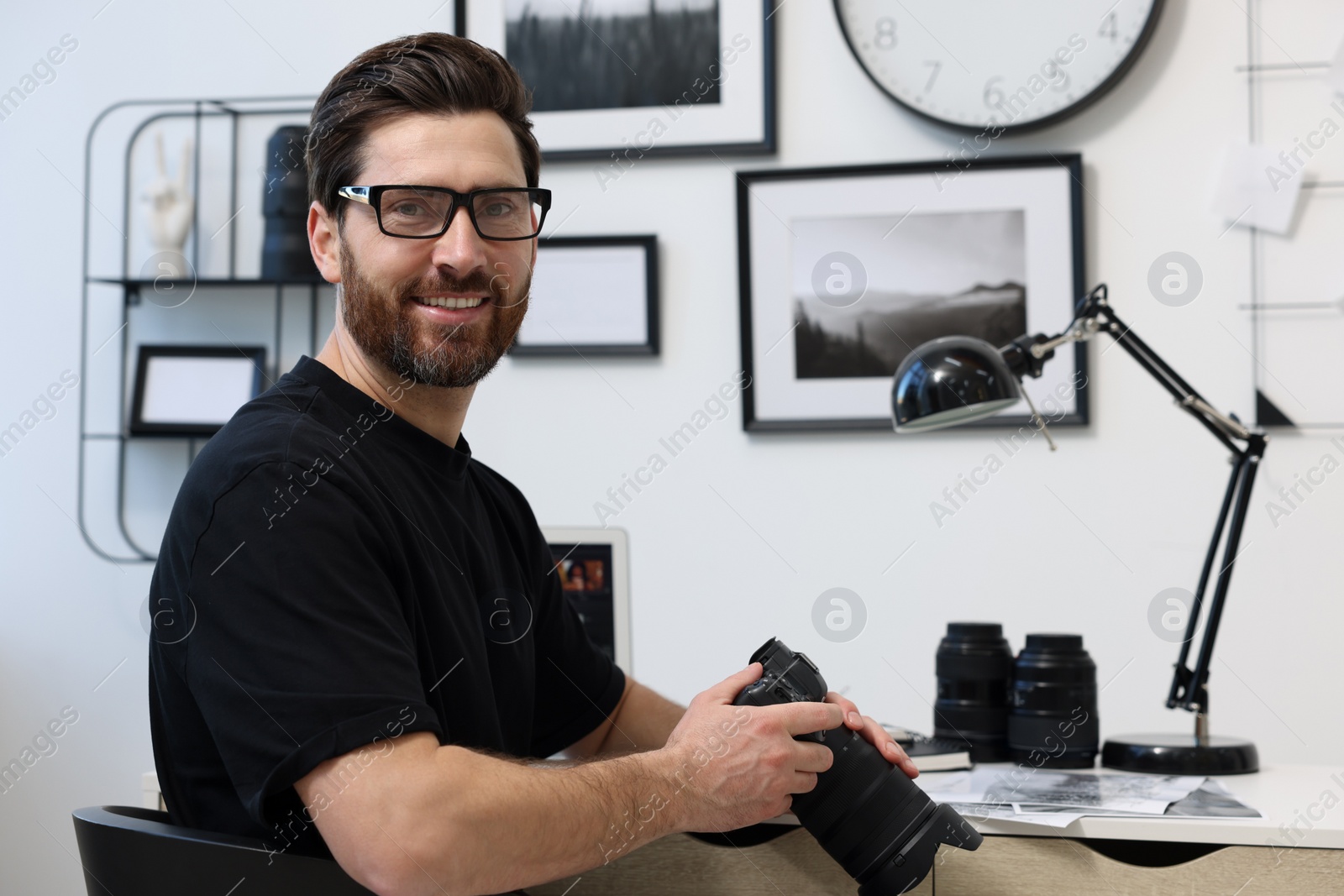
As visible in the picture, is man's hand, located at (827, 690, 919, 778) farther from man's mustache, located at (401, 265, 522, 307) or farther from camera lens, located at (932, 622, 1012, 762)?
man's mustache, located at (401, 265, 522, 307)

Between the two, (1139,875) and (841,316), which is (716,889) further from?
(841,316)

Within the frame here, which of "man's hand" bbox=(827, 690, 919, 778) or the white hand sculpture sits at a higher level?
the white hand sculpture

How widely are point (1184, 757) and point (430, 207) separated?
1.01 metres

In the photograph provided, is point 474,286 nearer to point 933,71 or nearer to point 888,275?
point 888,275

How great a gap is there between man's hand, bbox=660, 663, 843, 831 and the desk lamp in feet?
1.73

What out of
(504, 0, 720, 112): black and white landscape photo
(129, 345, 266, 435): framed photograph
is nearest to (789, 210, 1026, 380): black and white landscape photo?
(504, 0, 720, 112): black and white landscape photo

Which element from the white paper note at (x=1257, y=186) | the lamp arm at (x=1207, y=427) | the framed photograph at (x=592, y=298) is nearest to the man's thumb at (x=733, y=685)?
the lamp arm at (x=1207, y=427)

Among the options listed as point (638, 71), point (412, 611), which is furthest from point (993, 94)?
point (412, 611)

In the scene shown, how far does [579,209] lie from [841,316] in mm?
505

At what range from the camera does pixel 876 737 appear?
3.64 ft

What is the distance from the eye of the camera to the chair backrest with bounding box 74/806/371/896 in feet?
2.82

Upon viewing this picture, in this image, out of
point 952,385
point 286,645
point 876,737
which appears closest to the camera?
point 286,645

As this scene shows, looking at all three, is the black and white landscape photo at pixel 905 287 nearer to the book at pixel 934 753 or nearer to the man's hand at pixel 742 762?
the book at pixel 934 753

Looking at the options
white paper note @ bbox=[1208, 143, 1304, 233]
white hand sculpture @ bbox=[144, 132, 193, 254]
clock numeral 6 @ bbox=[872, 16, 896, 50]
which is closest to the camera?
white paper note @ bbox=[1208, 143, 1304, 233]
